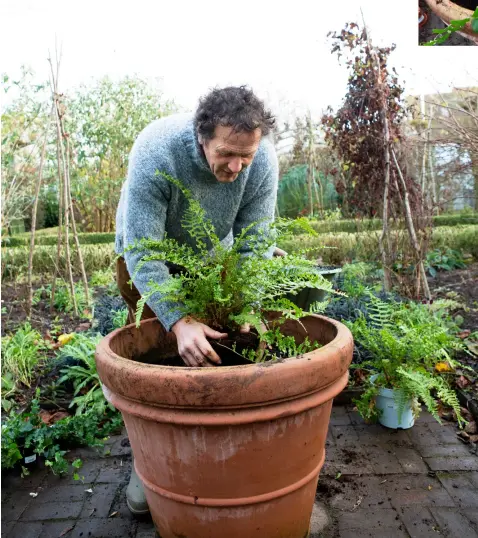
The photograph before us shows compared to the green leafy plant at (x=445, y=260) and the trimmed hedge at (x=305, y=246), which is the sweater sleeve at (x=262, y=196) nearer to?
the trimmed hedge at (x=305, y=246)

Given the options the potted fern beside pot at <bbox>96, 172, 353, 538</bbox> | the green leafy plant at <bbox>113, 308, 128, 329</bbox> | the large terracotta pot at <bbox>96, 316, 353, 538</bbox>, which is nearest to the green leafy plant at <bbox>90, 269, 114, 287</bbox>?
the green leafy plant at <bbox>113, 308, 128, 329</bbox>

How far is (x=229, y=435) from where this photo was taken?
1.23m

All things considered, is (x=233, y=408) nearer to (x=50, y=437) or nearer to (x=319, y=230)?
(x=50, y=437)

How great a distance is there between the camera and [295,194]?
980 centimetres

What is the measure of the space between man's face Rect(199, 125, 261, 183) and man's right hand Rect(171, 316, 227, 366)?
51 cm

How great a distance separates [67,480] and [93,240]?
20.1ft

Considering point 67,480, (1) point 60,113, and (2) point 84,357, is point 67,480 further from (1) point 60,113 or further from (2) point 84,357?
(1) point 60,113

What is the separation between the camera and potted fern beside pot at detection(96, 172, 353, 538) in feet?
3.93

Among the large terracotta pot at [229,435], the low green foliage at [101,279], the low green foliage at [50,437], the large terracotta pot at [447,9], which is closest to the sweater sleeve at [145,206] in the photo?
the large terracotta pot at [229,435]

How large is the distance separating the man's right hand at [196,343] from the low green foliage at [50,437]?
103 cm

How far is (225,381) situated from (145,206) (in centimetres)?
70

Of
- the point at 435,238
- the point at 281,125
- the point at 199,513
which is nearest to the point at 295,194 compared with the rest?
the point at 281,125

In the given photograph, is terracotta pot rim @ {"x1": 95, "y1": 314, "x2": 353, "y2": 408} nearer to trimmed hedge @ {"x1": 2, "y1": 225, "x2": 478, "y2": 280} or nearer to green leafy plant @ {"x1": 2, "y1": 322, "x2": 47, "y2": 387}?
green leafy plant @ {"x1": 2, "y1": 322, "x2": 47, "y2": 387}

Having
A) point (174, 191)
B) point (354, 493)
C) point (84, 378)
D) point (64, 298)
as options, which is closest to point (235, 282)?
point (174, 191)
